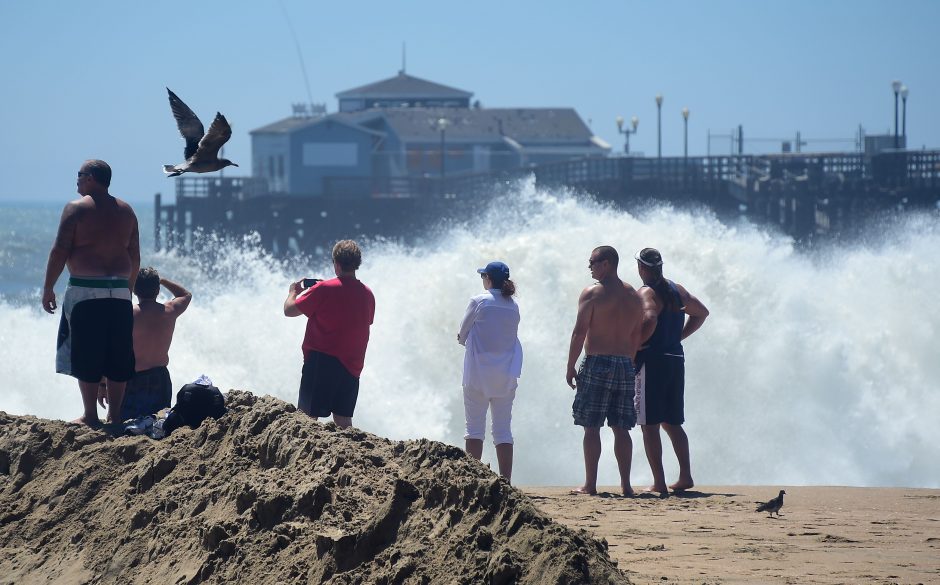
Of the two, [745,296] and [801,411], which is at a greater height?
[745,296]

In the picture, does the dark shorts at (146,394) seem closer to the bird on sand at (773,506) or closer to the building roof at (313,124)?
the bird on sand at (773,506)

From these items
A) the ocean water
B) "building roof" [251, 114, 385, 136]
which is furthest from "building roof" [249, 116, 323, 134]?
the ocean water

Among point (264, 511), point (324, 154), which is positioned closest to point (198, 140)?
point (264, 511)

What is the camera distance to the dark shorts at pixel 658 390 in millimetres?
7172

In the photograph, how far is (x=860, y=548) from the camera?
532 cm

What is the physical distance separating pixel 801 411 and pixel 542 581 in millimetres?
8353

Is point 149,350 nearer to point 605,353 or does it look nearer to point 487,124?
point 605,353

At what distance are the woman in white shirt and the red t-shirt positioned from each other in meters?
0.58

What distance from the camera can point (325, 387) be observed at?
6570 millimetres

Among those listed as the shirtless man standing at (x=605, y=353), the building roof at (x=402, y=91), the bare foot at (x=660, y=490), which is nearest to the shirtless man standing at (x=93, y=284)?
the shirtless man standing at (x=605, y=353)

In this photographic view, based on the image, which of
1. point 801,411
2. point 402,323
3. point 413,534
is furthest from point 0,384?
point 413,534

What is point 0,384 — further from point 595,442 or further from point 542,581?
point 542,581

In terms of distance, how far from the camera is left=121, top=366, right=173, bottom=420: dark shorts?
21.2ft

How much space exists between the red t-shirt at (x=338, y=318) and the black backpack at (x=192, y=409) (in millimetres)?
862
